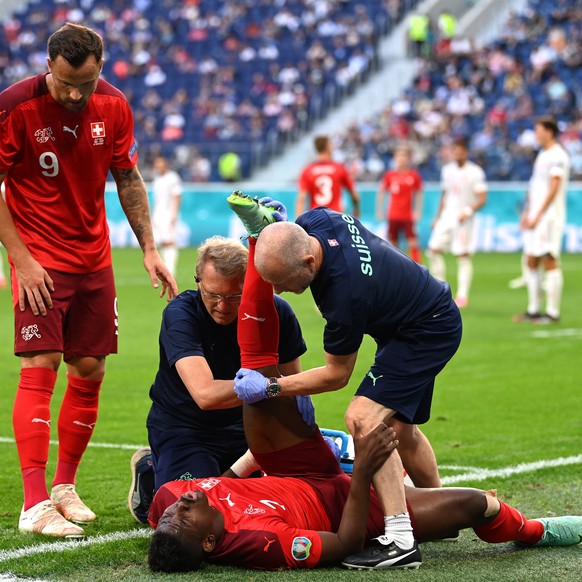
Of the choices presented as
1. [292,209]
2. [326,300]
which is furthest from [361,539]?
[292,209]

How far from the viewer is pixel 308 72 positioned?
33.8 m

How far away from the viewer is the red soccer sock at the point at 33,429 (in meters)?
5.30

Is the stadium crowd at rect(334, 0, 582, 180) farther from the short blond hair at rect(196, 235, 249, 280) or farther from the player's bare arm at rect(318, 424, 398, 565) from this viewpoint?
the player's bare arm at rect(318, 424, 398, 565)

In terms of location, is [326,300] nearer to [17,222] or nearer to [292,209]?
[17,222]

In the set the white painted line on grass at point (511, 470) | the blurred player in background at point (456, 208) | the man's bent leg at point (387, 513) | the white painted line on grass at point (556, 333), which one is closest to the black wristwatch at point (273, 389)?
the man's bent leg at point (387, 513)

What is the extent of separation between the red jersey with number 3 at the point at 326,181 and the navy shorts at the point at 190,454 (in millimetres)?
10876

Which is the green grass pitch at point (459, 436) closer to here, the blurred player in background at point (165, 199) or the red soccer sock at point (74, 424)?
the red soccer sock at point (74, 424)

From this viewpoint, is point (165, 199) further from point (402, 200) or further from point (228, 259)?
point (228, 259)

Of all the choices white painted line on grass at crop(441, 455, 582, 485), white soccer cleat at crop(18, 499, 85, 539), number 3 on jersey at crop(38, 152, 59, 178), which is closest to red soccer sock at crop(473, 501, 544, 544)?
white painted line on grass at crop(441, 455, 582, 485)

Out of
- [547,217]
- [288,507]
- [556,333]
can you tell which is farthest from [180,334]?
[547,217]

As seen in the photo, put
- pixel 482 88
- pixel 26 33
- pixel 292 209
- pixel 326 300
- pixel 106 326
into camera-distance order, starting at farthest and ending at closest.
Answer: pixel 26 33 < pixel 482 88 < pixel 292 209 < pixel 106 326 < pixel 326 300

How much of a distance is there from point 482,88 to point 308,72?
623 centimetres

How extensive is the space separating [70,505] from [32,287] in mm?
1105

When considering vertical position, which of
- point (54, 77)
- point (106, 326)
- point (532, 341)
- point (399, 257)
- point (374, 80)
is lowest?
point (532, 341)
